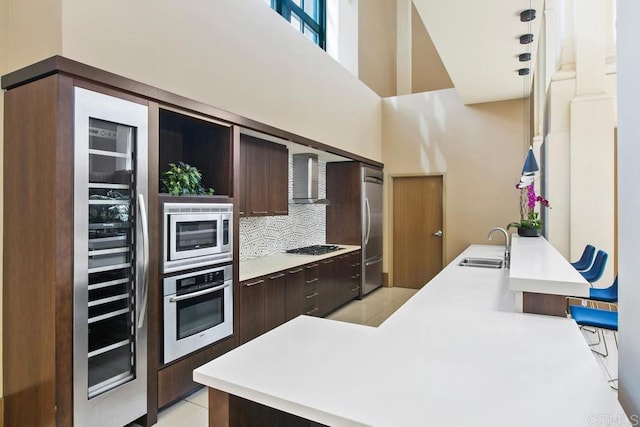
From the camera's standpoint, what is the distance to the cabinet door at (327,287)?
456 centimetres

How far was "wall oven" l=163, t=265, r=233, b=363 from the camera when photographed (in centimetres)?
252

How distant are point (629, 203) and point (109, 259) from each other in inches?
94.6

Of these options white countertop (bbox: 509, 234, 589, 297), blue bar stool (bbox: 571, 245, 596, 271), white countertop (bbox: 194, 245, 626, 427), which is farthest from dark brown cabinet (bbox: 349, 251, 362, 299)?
white countertop (bbox: 194, 245, 626, 427)

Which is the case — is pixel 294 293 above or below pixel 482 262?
below

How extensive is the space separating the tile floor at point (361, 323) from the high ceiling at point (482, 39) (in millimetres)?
2919

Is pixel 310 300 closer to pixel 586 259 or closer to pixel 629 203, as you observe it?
pixel 586 259

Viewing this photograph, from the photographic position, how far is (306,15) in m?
5.43

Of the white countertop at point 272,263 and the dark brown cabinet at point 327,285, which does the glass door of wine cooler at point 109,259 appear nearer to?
the white countertop at point 272,263

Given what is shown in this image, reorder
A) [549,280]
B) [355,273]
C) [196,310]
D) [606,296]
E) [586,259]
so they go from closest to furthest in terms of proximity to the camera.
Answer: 1. [549,280]
2. [196,310]
3. [606,296]
4. [586,259]
5. [355,273]

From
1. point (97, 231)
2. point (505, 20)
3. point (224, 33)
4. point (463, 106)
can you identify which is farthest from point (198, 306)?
point (463, 106)


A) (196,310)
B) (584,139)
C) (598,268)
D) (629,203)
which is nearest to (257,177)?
(196,310)

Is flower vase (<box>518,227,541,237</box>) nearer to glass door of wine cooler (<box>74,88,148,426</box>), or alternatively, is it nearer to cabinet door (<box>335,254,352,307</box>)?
cabinet door (<box>335,254,352,307</box>)

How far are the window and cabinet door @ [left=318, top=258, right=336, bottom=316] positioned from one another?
10.5 feet

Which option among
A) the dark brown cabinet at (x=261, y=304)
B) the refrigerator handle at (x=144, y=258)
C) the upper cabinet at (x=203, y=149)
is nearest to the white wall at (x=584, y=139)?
the dark brown cabinet at (x=261, y=304)
